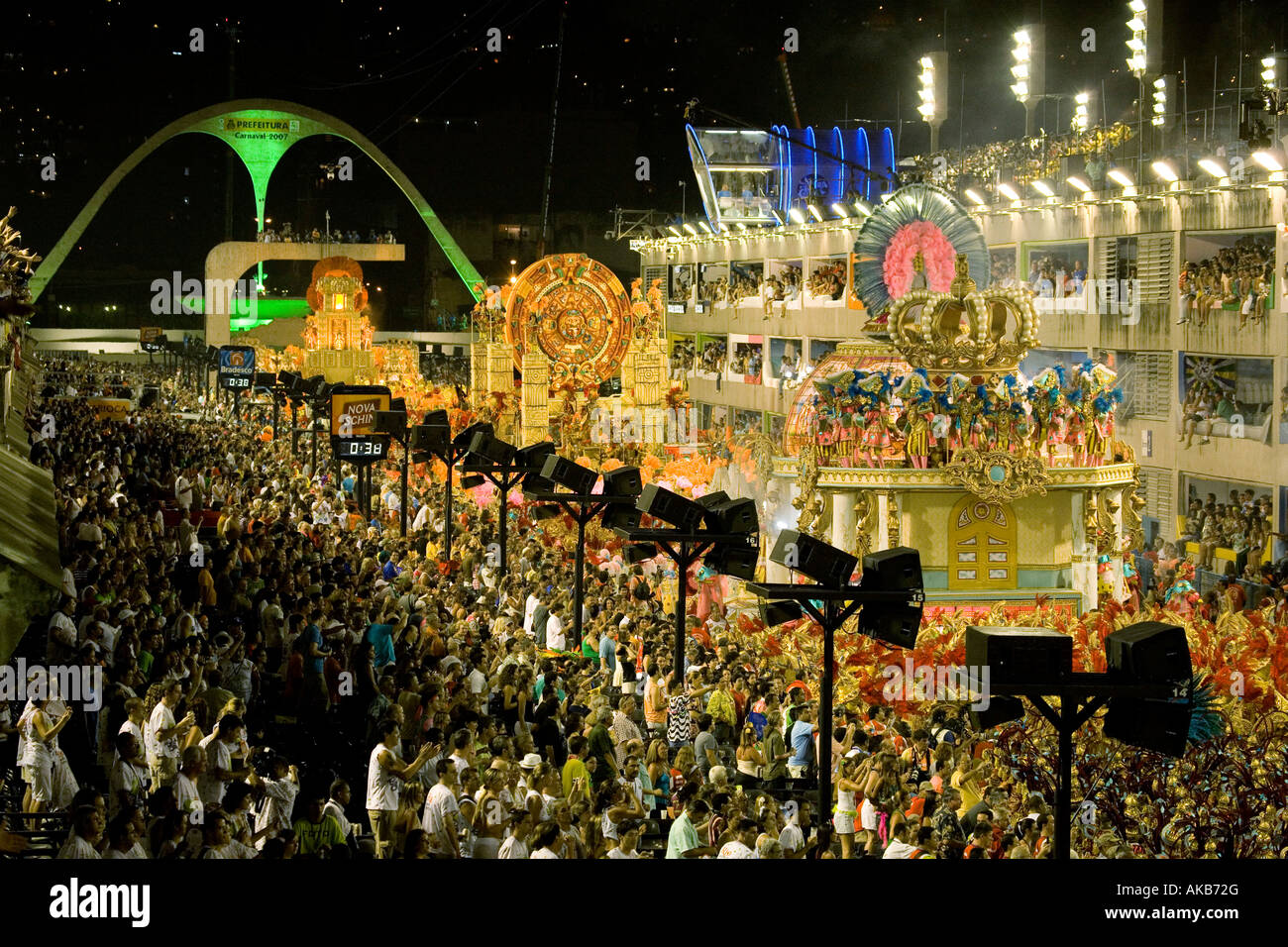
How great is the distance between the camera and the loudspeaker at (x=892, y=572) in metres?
13.2

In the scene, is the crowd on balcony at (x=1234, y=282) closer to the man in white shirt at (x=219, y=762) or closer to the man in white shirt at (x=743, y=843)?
the man in white shirt at (x=743, y=843)

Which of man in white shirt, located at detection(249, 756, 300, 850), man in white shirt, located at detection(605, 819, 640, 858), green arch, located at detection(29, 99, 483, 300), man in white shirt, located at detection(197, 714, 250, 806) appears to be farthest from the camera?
green arch, located at detection(29, 99, 483, 300)

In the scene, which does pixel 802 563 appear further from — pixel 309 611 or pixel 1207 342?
pixel 1207 342

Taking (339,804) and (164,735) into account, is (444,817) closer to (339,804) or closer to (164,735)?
(339,804)

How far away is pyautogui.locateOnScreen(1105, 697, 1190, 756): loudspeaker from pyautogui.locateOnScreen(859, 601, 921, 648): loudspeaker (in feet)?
9.97

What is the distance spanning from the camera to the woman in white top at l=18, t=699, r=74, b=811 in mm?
10586

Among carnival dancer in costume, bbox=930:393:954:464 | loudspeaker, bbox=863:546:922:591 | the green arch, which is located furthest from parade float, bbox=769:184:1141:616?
the green arch

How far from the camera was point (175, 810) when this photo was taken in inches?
358

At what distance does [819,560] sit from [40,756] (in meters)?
5.70

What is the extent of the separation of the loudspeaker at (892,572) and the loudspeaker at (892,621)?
0.31m

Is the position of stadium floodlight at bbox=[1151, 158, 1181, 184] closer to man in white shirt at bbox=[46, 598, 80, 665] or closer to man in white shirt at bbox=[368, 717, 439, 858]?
man in white shirt at bbox=[368, 717, 439, 858]

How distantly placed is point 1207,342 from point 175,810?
74.5 feet

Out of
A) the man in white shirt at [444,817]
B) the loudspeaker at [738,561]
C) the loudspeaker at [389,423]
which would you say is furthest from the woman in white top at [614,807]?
the loudspeaker at [389,423]

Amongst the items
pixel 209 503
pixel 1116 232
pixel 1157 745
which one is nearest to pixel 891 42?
pixel 1116 232
